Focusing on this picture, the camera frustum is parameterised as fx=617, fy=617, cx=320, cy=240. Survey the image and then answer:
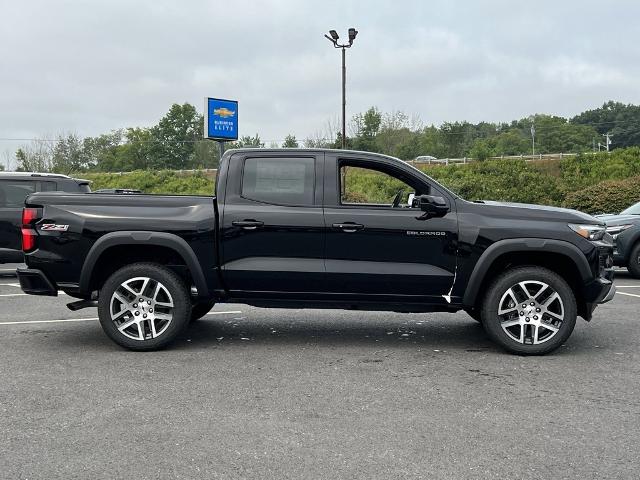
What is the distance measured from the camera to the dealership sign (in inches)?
1207

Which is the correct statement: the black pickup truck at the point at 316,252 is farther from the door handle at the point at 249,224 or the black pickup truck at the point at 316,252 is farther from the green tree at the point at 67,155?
the green tree at the point at 67,155

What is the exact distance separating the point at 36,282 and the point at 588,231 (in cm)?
516

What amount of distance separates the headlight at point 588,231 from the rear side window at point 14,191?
31.3 ft

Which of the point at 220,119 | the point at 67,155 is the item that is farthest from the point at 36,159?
the point at 220,119

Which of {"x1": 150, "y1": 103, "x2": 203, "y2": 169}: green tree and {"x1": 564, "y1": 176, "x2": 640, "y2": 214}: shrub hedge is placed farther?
{"x1": 150, "y1": 103, "x2": 203, "y2": 169}: green tree

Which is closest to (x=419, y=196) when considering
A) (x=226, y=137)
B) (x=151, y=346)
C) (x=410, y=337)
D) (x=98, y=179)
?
(x=410, y=337)

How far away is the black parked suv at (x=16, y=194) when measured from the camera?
11.0 meters

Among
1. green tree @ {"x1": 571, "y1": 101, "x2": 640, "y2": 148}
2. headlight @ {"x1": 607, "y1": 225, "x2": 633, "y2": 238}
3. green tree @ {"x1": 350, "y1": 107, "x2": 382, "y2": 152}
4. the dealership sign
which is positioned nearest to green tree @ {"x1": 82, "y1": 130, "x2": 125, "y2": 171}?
green tree @ {"x1": 350, "y1": 107, "x2": 382, "y2": 152}

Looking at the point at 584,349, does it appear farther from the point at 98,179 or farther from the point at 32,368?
the point at 98,179

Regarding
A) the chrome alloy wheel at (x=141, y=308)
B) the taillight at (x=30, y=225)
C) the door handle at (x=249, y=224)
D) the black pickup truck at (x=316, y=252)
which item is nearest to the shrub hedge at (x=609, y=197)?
the black pickup truck at (x=316, y=252)

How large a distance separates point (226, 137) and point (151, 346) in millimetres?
26746

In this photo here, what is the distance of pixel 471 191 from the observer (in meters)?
35.0

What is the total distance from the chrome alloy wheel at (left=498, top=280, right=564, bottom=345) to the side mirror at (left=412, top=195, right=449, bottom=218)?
3.08 feet

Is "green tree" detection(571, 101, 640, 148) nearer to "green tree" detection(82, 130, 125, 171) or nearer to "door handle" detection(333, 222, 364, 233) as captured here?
"green tree" detection(82, 130, 125, 171)
